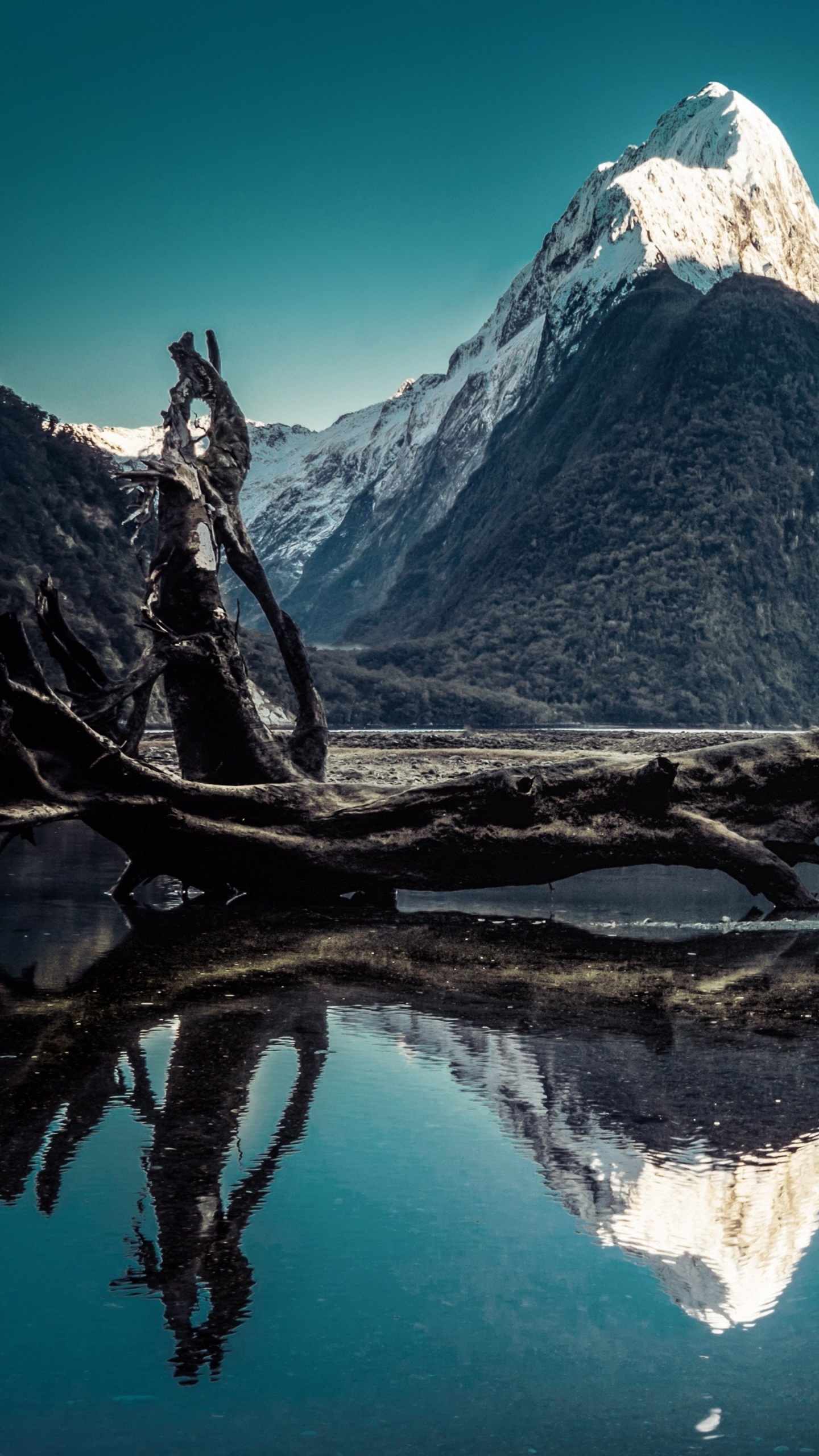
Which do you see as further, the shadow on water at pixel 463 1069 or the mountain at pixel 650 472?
the mountain at pixel 650 472

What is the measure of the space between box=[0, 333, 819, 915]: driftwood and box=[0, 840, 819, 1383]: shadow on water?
661 mm

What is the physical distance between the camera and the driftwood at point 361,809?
11469 millimetres

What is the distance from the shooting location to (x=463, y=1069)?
6.97m

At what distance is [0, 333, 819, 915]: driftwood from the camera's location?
11.5m

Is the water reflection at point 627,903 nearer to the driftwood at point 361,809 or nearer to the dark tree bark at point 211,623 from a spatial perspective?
the driftwood at point 361,809

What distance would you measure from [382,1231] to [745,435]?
98.2m

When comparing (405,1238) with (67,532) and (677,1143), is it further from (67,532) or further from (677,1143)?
(67,532)

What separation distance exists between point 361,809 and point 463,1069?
17.7 feet

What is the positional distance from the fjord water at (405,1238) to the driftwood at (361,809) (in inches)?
155

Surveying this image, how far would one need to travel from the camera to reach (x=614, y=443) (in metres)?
104

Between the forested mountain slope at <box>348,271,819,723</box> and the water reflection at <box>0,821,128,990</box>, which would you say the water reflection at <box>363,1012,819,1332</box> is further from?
the forested mountain slope at <box>348,271,819,723</box>

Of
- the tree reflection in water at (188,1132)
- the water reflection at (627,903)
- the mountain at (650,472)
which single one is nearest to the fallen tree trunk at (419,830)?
the water reflection at (627,903)

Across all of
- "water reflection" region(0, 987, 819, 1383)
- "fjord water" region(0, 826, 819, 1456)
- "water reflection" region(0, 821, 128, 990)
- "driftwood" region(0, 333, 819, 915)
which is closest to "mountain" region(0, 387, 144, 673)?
"water reflection" region(0, 821, 128, 990)

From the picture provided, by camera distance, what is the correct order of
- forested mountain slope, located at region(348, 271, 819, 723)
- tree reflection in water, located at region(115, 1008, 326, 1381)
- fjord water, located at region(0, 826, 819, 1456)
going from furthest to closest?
1. forested mountain slope, located at region(348, 271, 819, 723)
2. tree reflection in water, located at region(115, 1008, 326, 1381)
3. fjord water, located at region(0, 826, 819, 1456)
